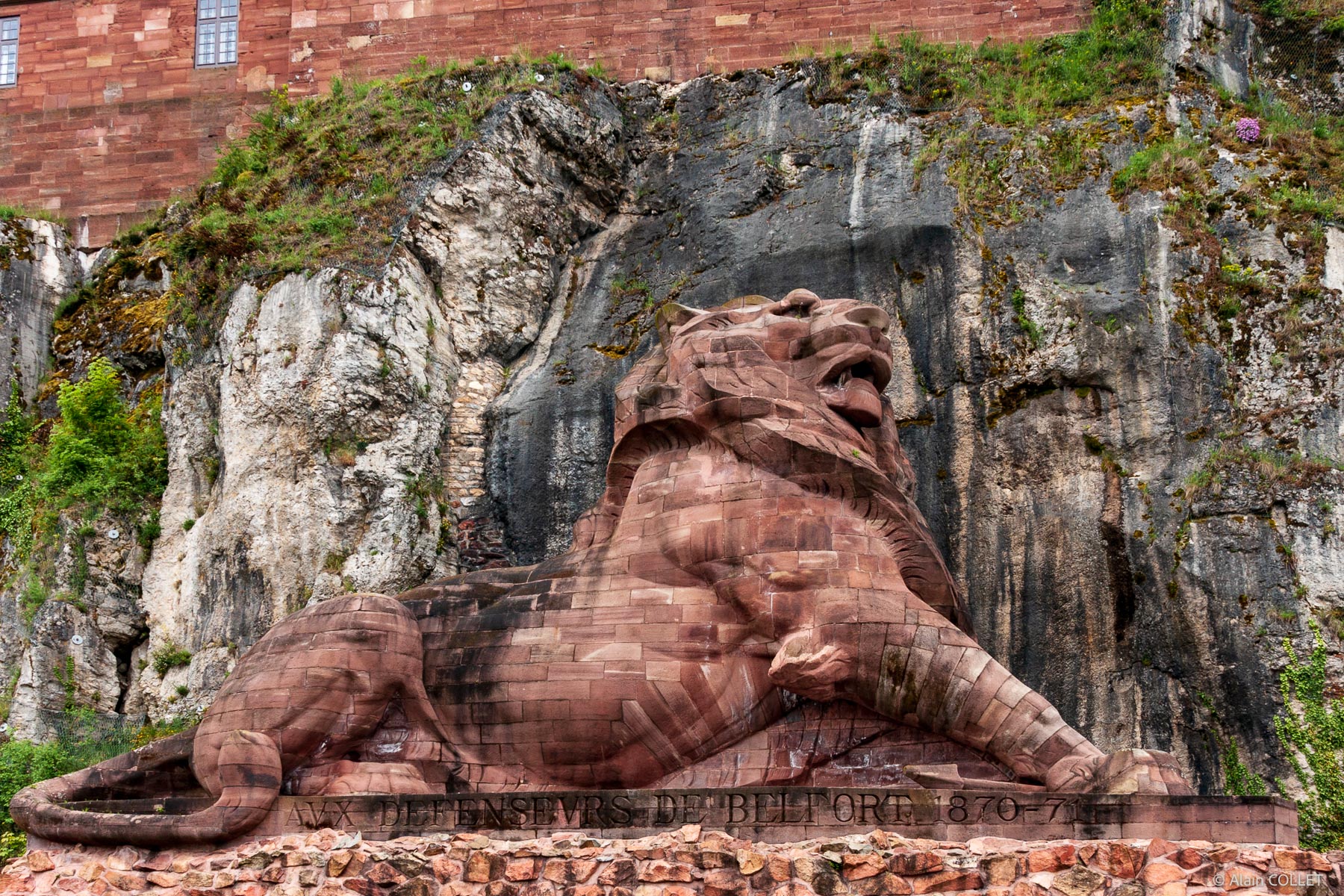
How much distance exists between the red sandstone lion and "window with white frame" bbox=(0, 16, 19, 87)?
19.0 meters

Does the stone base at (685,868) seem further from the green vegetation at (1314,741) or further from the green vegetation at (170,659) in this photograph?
the green vegetation at (170,659)

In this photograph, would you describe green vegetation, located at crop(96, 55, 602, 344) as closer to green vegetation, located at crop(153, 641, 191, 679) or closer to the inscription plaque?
green vegetation, located at crop(153, 641, 191, 679)

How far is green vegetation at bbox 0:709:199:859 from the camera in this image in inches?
681

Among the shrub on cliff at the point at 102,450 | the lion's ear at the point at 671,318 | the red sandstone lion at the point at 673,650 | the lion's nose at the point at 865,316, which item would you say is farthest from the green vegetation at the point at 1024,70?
the shrub on cliff at the point at 102,450

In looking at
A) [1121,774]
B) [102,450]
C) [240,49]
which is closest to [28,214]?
[240,49]

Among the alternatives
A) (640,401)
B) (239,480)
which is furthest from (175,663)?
(640,401)

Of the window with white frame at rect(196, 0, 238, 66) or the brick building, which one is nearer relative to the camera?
the brick building

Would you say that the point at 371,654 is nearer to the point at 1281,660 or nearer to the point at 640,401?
the point at 640,401

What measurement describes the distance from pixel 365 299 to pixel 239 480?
2373 millimetres

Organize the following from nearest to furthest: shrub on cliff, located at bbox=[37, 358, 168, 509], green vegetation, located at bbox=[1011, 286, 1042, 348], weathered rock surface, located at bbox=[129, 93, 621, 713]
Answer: green vegetation, located at bbox=[1011, 286, 1042, 348] < weathered rock surface, located at bbox=[129, 93, 621, 713] < shrub on cliff, located at bbox=[37, 358, 168, 509]

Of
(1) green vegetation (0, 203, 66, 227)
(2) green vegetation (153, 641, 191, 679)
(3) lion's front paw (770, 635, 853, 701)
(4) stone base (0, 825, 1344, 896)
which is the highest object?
(1) green vegetation (0, 203, 66, 227)

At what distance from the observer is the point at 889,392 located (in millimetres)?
17594

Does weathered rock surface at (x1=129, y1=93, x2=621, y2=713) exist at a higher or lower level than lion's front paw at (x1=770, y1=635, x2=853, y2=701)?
higher

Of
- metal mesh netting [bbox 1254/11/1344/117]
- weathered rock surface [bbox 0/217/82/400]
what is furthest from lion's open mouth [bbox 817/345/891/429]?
weathered rock surface [bbox 0/217/82/400]
